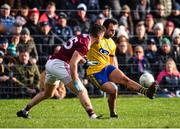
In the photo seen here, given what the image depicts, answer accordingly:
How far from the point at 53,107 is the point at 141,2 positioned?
24.7 ft

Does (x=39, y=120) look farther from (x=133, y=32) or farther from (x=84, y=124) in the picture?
(x=133, y=32)

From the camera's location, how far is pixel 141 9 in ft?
74.4

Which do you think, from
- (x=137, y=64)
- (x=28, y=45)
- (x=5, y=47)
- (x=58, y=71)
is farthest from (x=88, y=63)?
(x=137, y=64)

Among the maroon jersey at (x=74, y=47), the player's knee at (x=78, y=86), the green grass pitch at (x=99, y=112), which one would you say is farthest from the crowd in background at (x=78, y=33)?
the player's knee at (x=78, y=86)

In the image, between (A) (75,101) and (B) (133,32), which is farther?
(B) (133,32)

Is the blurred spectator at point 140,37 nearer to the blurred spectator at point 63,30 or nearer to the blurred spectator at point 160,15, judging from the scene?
the blurred spectator at point 160,15

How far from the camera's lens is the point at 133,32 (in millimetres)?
21969

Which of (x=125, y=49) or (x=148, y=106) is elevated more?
(x=125, y=49)

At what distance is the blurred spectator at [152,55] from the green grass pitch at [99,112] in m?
1.73

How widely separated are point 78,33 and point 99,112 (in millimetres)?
5521

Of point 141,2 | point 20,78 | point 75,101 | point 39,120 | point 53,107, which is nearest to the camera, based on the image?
point 39,120

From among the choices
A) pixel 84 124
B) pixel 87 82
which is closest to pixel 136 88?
pixel 84 124

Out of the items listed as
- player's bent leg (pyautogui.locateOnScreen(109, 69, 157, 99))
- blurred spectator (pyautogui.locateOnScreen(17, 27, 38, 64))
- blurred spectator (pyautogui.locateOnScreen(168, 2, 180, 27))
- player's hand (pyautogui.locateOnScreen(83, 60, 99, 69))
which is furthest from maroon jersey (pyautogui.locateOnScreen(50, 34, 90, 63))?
blurred spectator (pyautogui.locateOnScreen(168, 2, 180, 27))

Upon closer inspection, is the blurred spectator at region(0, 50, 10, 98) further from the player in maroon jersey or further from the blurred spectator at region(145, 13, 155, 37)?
the player in maroon jersey
